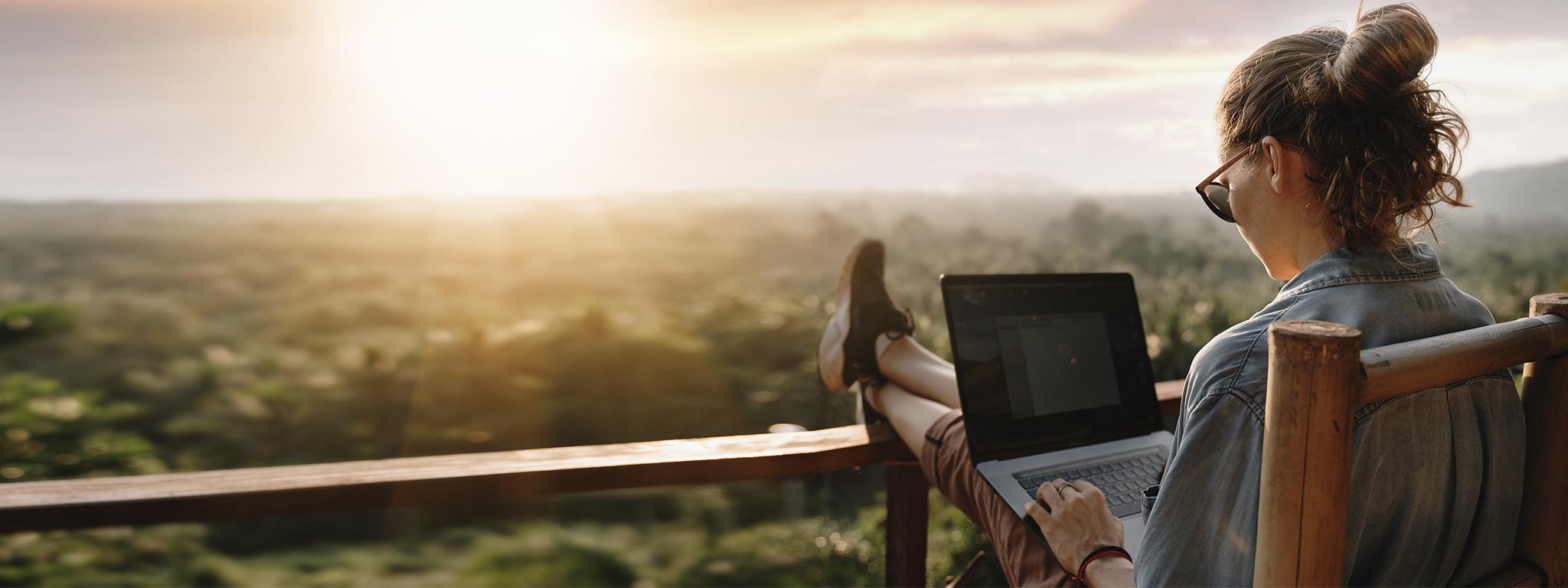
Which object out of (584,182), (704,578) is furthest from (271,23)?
(704,578)

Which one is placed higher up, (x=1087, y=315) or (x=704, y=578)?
(x=1087, y=315)

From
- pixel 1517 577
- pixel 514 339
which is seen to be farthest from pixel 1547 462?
pixel 514 339

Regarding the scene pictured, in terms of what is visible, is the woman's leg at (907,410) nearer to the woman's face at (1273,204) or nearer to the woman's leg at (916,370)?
the woman's leg at (916,370)

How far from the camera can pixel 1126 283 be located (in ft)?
5.41

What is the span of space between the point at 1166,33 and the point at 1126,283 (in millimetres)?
2240

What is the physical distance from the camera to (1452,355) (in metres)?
0.74

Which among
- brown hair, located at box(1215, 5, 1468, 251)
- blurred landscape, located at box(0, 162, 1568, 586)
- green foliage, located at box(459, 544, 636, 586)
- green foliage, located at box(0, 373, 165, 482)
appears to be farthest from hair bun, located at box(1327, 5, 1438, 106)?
green foliage, located at box(0, 373, 165, 482)

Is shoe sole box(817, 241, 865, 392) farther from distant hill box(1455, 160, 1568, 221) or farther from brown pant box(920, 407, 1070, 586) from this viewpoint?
distant hill box(1455, 160, 1568, 221)

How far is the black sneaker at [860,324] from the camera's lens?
205cm

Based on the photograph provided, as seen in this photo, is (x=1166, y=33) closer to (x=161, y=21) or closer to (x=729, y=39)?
(x=729, y=39)

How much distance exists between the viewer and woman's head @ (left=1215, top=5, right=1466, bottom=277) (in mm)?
866

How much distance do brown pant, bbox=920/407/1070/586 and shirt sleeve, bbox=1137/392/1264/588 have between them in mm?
348

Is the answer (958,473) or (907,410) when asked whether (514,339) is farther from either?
(958,473)

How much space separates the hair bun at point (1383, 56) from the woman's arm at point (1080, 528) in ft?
2.02
